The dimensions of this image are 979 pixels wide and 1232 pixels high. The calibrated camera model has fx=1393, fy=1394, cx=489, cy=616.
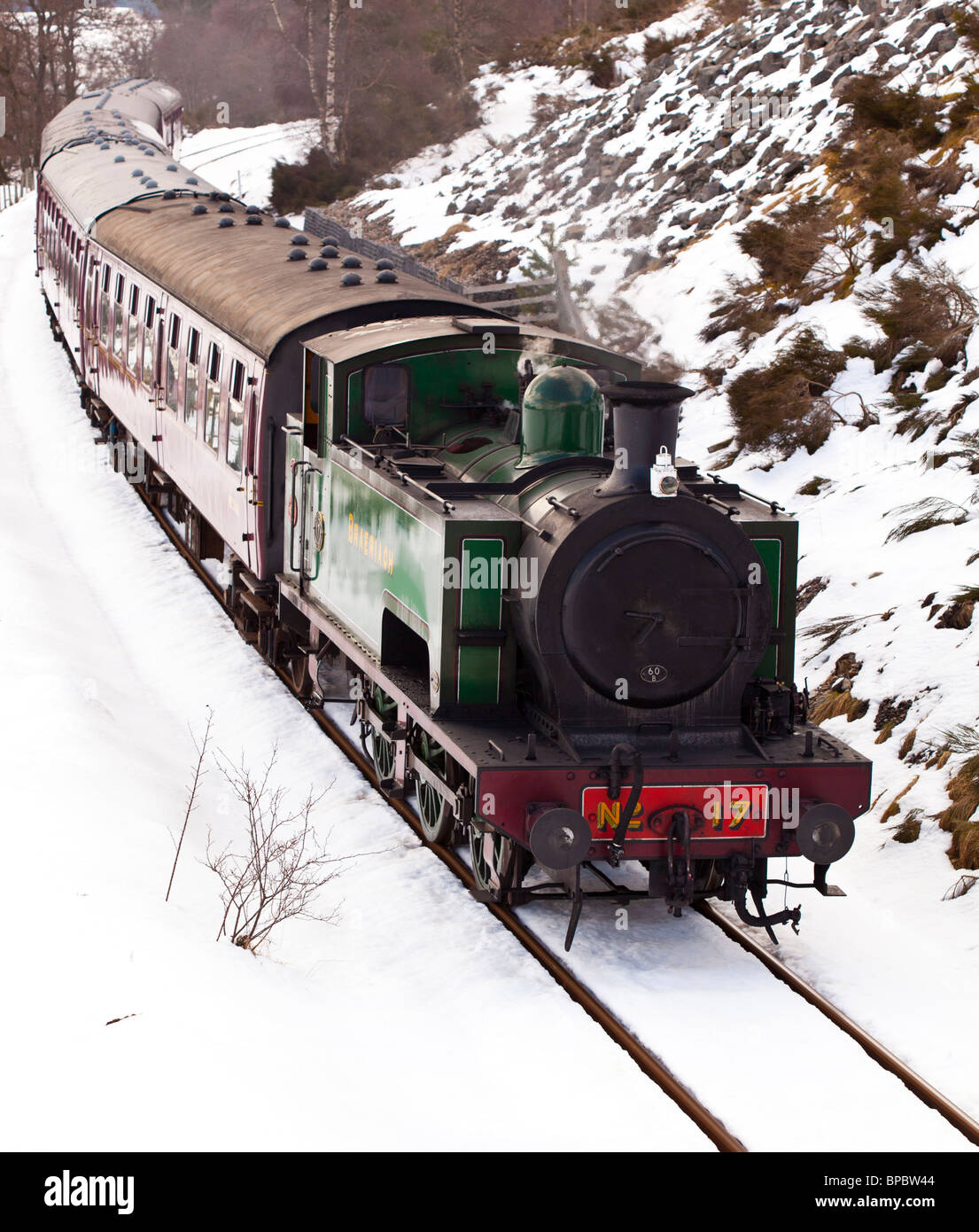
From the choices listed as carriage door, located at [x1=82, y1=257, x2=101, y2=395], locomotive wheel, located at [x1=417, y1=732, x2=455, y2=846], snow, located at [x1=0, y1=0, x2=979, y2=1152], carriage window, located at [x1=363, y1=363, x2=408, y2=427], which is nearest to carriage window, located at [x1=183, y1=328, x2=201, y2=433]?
snow, located at [x1=0, y1=0, x2=979, y2=1152]

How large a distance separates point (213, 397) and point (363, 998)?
7.08m

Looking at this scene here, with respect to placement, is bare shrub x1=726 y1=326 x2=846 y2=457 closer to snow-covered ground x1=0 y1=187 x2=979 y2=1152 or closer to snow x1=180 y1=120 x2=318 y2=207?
snow-covered ground x1=0 y1=187 x2=979 y2=1152

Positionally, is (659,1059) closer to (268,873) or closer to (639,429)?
(268,873)

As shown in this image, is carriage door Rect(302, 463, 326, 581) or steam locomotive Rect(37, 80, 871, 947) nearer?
Answer: steam locomotive Rect(37, 80, 871, 947)

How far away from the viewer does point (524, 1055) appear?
665cm

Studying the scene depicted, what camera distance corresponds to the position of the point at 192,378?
13.6 metres

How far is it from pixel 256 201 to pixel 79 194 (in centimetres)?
2414

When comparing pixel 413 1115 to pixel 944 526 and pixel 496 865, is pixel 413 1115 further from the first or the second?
pixel 944 526

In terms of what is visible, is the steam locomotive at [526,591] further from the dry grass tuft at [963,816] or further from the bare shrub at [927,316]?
the bare shrub at [927,316]

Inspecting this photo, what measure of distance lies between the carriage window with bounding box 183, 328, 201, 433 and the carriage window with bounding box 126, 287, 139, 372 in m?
2.87

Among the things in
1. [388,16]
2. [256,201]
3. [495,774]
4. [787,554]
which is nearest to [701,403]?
[787,554]

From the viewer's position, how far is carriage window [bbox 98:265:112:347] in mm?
18625

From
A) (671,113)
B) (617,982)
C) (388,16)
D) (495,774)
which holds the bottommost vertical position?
(617,982)

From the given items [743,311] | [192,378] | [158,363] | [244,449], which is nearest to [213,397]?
[192,378]
